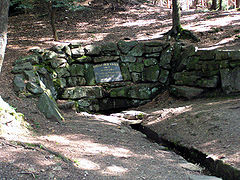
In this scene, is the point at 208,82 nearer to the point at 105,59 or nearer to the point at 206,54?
the point at 206,54

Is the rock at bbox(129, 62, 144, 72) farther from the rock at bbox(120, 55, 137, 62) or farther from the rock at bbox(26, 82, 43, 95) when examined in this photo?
the rock at bbox(26, 82, 43, 95)

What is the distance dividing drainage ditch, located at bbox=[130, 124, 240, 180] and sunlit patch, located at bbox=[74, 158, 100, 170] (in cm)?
210

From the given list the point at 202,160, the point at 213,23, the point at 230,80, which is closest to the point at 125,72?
the point at 230,80

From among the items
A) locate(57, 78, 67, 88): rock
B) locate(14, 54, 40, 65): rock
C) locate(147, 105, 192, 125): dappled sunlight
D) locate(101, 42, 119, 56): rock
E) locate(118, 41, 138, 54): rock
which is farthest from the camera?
locate(118, 41, 138, 54): rock

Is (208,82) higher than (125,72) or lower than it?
lower

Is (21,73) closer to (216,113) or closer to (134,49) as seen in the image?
(134,49)

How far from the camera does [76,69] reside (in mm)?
10234

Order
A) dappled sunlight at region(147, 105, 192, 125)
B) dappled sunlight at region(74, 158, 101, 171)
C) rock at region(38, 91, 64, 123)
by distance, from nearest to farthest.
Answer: dappled sunlight at region(74, 158, 101, 171) → rock at region(38, 91, 64, 123) → dappled sunlight at region(147, 105, 192, 125)

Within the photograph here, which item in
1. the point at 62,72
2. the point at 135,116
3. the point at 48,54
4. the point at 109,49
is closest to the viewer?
the point at 135,116

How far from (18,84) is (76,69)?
3.35m

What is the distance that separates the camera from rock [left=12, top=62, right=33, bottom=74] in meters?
7.94

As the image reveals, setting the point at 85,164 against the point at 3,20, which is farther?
the point at 3,20

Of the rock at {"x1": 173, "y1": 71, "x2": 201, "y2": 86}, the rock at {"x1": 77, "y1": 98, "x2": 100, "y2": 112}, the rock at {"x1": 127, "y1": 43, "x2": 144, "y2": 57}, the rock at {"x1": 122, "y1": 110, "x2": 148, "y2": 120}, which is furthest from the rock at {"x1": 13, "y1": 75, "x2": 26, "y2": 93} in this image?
the rock at {"x1": 173, "y1": 71, "x2": 201, "y2": 86}

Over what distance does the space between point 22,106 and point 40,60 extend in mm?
3415
